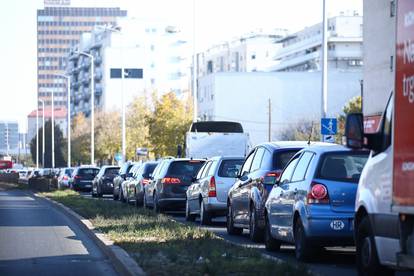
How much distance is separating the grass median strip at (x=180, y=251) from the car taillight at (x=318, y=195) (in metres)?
1.06

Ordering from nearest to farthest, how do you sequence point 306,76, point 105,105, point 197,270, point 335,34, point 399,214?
point 399,214 < point 197,270 < point 306,76 < point 335,34 < point 105,105

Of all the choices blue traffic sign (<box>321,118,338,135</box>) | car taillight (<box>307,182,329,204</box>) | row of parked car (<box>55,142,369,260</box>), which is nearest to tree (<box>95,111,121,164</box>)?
blue traffic sign (<box>321,118,338,135</box>)

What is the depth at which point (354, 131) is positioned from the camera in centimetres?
1020

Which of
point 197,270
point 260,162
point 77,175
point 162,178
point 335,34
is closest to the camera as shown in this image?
point 197,270

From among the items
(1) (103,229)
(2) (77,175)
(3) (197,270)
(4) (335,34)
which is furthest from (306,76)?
(3) (197,270)

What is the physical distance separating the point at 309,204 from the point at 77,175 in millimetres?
42251

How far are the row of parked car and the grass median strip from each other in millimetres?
791

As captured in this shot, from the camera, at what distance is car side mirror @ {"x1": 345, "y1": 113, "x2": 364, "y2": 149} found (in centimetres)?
1019

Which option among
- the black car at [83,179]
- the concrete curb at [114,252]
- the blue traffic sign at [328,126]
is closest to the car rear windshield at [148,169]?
the blue traffic sign at [328,126]

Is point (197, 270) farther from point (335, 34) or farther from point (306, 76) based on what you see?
→ point (335, 34)

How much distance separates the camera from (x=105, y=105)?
140m

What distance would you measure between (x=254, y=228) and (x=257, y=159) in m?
1.28

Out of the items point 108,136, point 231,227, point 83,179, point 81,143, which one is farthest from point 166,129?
point 231,227

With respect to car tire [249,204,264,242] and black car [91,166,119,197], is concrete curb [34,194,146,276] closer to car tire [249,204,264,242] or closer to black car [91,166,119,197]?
car tire [249,204,264,242]
